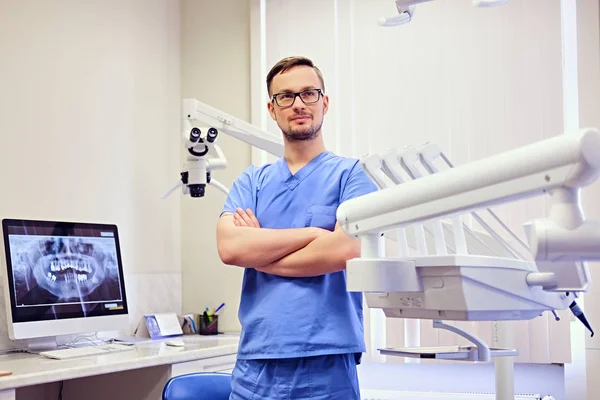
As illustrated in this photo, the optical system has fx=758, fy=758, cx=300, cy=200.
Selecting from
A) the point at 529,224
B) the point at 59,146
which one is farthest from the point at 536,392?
the point at 529,224

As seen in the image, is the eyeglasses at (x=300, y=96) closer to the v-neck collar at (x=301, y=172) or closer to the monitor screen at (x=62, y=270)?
the v-neck collar at (x=301, y=172)

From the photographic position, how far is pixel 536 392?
127 inches

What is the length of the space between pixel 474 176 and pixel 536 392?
2.55 metres

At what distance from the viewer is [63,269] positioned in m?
2.82

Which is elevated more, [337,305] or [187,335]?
[337,305]

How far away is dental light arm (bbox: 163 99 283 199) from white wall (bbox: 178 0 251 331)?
585 mm

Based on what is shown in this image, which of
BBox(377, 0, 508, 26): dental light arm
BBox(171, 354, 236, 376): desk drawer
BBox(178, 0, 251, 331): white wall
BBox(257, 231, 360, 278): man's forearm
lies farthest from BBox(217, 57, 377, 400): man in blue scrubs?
BBox(178, 0, 251, 331): white wall

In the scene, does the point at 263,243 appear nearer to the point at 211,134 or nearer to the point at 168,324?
the point at 211,134

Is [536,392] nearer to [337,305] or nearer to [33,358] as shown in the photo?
[337,305]

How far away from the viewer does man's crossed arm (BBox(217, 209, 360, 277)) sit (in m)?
1.72

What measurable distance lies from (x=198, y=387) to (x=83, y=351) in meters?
0.61

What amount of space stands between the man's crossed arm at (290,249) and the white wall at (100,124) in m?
1.32

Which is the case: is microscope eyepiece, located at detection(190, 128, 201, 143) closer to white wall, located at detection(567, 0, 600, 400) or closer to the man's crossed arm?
the man's crossed arm

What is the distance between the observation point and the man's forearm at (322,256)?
171cm
